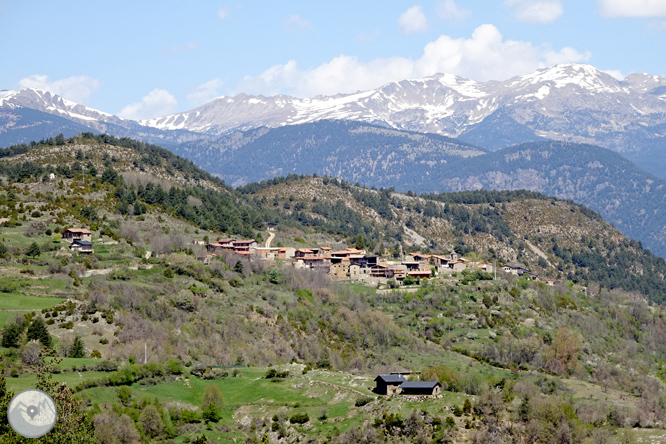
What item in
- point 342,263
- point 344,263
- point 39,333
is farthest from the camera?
point 344,263

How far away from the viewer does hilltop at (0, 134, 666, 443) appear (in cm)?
6481

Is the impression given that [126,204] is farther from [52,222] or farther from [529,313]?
[529,313]

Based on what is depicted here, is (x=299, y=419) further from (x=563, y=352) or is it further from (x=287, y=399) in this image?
(x=563, y=352)

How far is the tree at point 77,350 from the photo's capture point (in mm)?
78750

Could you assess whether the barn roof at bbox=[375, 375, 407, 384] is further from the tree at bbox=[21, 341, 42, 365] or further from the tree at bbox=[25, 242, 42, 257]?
the tree at bbox=[25, 242, 42, 257]

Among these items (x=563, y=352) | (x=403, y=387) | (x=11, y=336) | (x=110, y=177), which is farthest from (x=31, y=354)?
(x=110, y=177)

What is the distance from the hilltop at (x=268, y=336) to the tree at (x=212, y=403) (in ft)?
0.59

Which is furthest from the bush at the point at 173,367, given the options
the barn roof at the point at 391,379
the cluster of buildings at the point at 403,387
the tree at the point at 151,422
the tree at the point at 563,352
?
the tree at the point at 563,352

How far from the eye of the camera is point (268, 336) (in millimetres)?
103062

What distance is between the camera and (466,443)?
196 feet

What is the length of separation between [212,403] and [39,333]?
20906mm

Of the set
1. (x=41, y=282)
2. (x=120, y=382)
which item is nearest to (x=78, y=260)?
(x=41, y=282)

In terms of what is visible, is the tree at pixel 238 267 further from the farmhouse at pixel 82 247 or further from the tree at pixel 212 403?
the tree at pixel 212 403

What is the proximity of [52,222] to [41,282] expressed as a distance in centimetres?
3663
